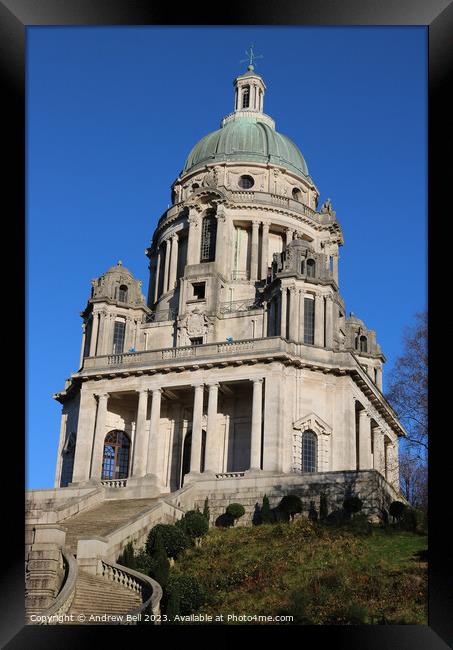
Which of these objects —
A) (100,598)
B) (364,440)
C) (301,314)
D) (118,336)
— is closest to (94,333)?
(118,336)

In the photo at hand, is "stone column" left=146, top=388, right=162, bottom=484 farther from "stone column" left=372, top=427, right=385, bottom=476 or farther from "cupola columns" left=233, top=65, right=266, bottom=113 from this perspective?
"cupola columns" left=233, top=65, right=266, bottom=113

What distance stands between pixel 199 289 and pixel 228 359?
10.6m

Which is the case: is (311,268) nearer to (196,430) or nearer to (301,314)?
(301,314)

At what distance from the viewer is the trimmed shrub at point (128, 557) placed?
36209 millimetres

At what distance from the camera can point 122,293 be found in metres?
63.9

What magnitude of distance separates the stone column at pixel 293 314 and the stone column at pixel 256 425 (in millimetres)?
3977

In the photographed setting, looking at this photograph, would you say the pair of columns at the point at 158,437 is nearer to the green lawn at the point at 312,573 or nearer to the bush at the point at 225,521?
the bush at the point at 225,521

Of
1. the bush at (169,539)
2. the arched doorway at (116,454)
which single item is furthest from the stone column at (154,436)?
the bush at (169,539)

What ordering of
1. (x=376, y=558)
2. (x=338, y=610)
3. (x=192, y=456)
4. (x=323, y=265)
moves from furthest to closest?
(x=323, y=265), (x=192, y=456), (x=376, y=558), (x=338, y=610)

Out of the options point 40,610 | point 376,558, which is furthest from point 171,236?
point 40,610
